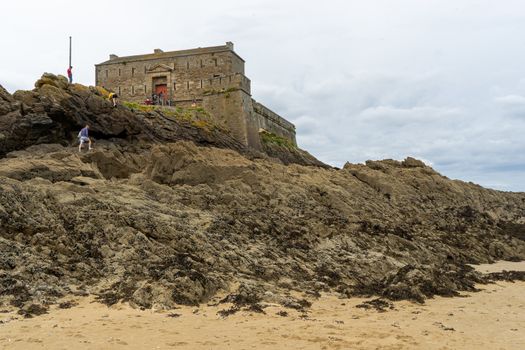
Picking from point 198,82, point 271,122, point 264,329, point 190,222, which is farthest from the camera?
point 271,122

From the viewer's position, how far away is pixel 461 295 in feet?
44.4

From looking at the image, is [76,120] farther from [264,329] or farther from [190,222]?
[264,329]

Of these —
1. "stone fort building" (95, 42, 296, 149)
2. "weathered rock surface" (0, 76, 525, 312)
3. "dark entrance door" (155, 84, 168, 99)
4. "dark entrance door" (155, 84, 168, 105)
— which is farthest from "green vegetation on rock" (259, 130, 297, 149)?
"weathered rock surface" (0, 76, 525, 312)

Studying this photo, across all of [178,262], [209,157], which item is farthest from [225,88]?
[178,262]

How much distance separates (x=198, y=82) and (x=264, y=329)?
100ft

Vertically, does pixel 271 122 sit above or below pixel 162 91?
below

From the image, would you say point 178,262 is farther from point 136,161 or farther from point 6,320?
point 136,161

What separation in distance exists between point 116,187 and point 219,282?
6.40 meters

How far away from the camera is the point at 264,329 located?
30.4ft

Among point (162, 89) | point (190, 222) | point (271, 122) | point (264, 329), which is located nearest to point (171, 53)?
point (162, 89)

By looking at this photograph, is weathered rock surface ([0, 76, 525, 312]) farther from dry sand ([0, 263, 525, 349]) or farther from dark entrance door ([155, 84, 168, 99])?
dark entrance door ([155, 84, 168, 99])

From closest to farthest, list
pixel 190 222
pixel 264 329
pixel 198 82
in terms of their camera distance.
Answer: pixel 264 329 → pixel 190 222 → pixel 198 82

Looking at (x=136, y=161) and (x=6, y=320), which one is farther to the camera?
(x=136, y=161)

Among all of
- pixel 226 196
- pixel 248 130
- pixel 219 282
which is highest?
pixel 248 130
